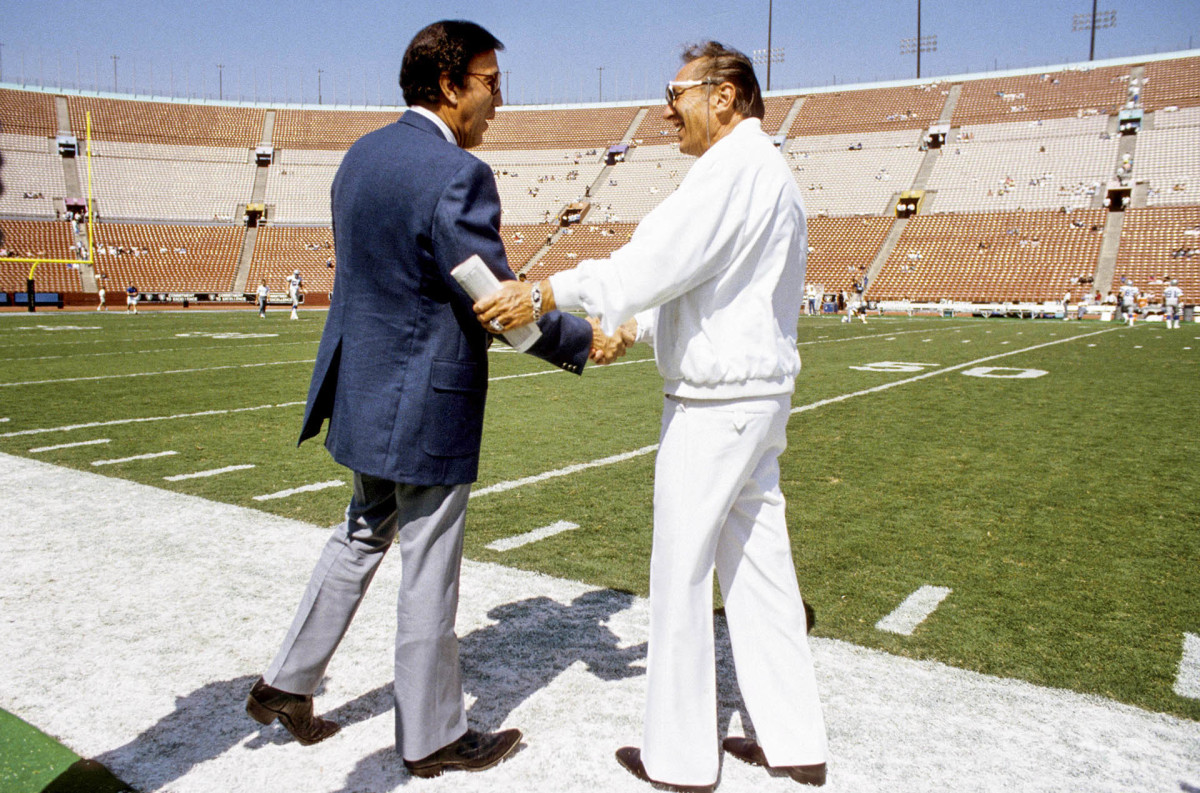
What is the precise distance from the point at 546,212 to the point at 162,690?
5218 centimetres

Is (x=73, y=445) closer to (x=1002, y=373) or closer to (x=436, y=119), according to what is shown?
(x=436, y=119)

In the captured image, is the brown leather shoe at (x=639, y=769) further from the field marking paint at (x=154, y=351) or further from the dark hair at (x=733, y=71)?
the field marking paint at (x=154, y=351)

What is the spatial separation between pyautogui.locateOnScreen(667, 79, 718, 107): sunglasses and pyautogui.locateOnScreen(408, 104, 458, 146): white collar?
0.59 meters

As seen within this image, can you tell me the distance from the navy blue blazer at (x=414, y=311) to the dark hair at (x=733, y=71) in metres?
0.65

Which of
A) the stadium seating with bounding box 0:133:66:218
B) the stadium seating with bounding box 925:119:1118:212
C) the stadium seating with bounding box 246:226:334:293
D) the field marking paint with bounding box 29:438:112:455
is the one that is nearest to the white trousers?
the field marking paint with bounding box 29:438:112:455

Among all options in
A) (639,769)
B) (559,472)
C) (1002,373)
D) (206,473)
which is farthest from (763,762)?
(1002,373)

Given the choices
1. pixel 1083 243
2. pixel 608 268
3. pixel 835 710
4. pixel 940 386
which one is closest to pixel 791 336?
pixel 608 268

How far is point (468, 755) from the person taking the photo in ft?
7.83

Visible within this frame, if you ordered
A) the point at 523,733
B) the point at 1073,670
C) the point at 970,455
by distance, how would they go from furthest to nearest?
the point at 970,455 < the point at 1073,670 < the point at 523,733

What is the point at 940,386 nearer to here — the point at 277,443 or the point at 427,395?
the point at 277,443

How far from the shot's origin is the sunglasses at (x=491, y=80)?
7.69ft

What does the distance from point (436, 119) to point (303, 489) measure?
11.9 ft

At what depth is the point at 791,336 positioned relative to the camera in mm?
2393

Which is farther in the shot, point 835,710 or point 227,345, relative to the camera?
point 227,345
